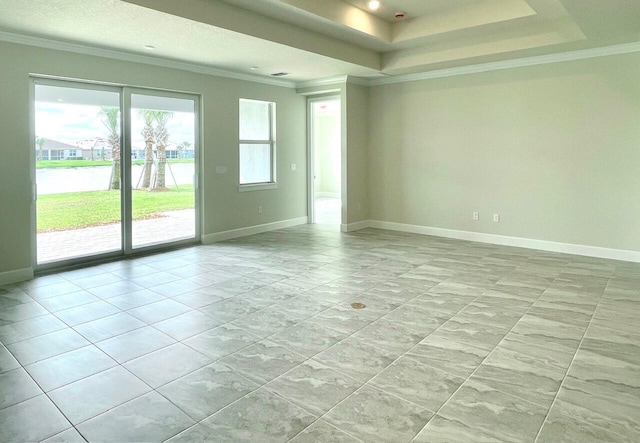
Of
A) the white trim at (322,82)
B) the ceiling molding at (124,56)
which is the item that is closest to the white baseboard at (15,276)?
the ceiling molding at (124,56)

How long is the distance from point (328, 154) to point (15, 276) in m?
9.97

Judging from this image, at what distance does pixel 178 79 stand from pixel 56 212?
2.48 m

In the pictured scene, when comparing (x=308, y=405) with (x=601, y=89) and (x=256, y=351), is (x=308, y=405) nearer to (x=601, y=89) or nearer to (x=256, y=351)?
(x=256, y=351)

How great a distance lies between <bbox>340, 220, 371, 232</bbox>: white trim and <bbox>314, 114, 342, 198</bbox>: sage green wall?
530cm

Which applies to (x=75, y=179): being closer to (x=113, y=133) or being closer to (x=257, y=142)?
(x=113, y=133)

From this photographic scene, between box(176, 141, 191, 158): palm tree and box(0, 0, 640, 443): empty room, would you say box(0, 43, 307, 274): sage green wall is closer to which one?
box(0, 0, 640, 443): empty room

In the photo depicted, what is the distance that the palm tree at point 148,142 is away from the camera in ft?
20.5

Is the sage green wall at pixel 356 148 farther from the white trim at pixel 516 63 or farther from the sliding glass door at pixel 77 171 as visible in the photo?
the sliding glass door at pixel 77 171

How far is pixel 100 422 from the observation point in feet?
7.64

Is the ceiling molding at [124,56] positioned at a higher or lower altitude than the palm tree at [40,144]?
higher

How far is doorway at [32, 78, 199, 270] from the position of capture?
5.32 m

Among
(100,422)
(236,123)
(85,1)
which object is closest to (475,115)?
(236,123)

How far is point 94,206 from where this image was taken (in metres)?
5.79

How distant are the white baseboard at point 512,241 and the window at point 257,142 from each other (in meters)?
1.86
